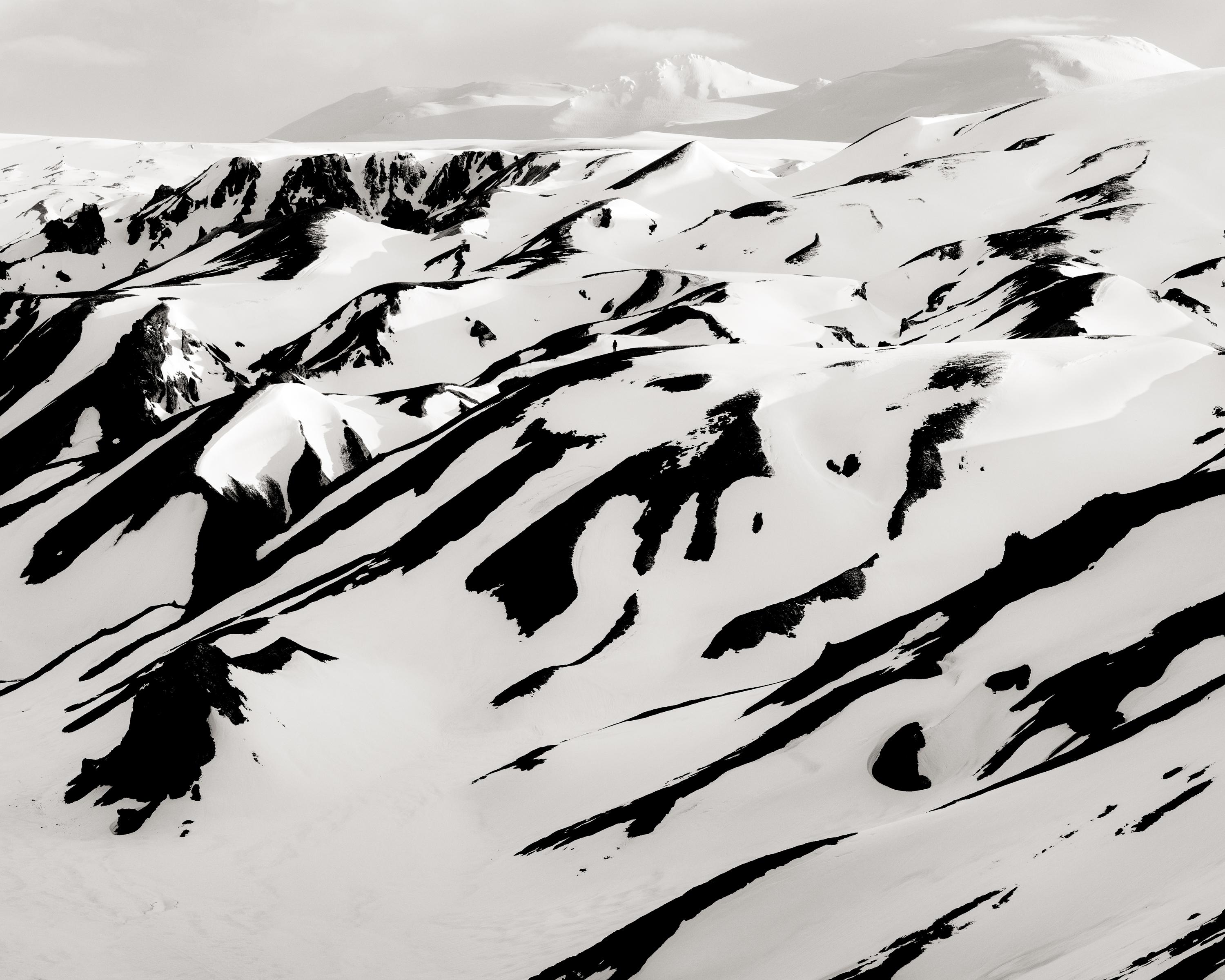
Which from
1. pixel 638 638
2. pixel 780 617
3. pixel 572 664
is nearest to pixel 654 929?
pixel 572 664

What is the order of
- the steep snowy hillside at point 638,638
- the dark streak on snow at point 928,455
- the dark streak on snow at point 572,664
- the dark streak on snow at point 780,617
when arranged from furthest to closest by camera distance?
1. the dark streak on snow at point 928,455
2. the dark streak on snow at point 780,617
3. the dark streak on snow at point 572,664
4. the steep snowy hillside at point 638,638

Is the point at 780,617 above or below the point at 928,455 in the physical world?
below

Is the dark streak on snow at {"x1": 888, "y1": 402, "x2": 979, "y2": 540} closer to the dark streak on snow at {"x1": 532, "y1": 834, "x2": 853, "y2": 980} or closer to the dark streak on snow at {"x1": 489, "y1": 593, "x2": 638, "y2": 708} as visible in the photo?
the dark streak on snow at {"x1": 489, "y1": 593, "x2": 638, "y2": 708}

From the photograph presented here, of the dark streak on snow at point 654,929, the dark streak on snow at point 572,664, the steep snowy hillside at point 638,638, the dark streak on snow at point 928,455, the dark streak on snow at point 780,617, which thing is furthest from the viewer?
the dark streak on snow at point 928,455

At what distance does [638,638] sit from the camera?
127 ft

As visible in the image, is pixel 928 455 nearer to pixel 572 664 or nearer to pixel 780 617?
pixel 780 617

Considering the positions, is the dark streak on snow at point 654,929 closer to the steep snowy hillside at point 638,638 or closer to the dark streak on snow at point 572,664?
the steep snowy hillside at point 638,638

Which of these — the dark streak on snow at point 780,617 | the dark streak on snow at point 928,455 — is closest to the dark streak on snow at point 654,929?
the dark streak on snow at point 780,617

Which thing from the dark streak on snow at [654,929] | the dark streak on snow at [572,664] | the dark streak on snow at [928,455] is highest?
the dark streak on snow at [928,455]

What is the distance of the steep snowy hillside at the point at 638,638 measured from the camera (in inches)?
728

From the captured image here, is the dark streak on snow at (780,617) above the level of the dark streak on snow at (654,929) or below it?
above

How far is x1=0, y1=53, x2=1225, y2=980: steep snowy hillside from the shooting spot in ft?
60.7

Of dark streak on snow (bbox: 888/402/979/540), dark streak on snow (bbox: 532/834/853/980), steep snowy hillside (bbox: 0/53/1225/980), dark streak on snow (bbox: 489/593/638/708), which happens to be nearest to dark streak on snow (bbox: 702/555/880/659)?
steep snowy hillside (bbox: 0/53/1225/980)

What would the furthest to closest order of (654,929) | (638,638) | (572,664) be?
(638,638)
(572,664)
(654,929)
